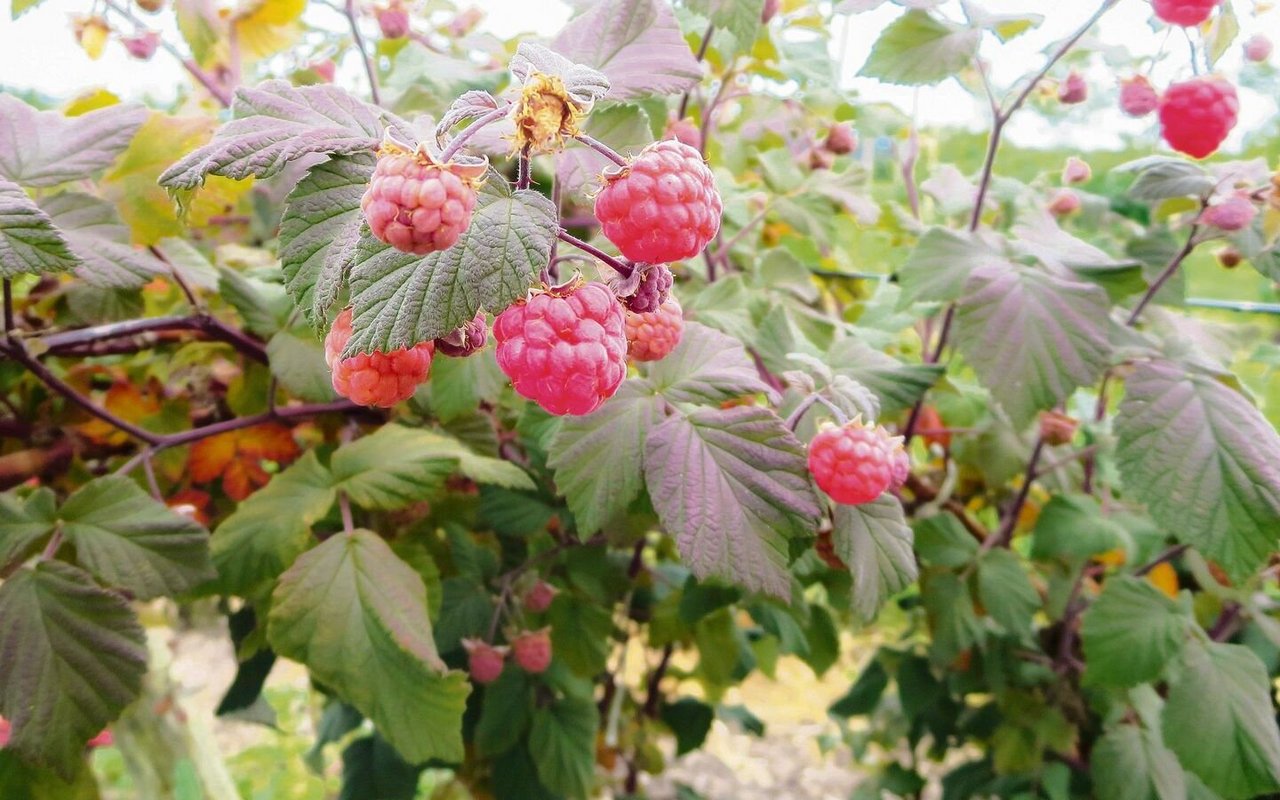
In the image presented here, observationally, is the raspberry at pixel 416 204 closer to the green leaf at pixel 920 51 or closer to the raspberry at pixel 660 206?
the raspberry at pixel 660 206

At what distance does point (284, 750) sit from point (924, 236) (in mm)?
1555

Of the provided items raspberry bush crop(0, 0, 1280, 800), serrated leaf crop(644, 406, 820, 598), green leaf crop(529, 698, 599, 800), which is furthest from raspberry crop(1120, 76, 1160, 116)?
green leaf crop(529, 698, 599, 800)

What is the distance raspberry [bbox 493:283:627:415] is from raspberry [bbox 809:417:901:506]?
0.63 ft

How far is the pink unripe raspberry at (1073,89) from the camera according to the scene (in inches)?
39.0

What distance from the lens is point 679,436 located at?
60cm

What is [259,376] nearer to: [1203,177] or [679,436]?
[679,436]

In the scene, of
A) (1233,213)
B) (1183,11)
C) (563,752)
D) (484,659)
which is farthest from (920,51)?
(563,752)

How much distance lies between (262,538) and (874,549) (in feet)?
1.63

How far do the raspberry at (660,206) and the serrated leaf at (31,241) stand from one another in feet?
1.09

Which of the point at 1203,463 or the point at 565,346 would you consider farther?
the point at 1203,463

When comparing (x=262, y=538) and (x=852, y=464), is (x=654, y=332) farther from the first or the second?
(x=262, y=538)

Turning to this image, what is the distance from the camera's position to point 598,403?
45cm

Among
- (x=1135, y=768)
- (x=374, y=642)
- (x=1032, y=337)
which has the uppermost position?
(x=1032, y=337)

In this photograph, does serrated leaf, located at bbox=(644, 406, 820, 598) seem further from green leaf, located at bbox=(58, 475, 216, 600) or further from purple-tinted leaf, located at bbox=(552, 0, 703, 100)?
green leaf, located at bbox=(58, 475, 216, 600)
